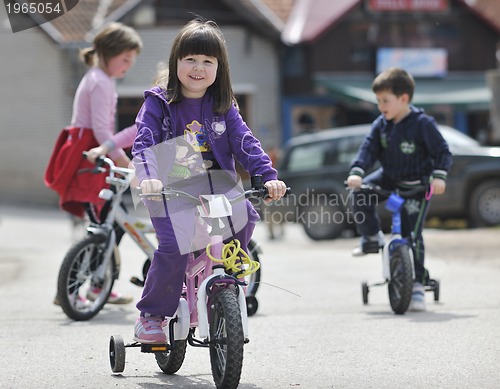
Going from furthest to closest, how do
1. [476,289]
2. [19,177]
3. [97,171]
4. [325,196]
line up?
[19,177]
[325,196]
[476,289]
[97,171]

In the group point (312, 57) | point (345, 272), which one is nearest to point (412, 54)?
point (312, 57)

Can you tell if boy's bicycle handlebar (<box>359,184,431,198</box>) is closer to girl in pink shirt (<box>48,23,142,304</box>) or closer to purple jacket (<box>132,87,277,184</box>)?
girl in pink shirt (<box>48,23,142,304</box>)

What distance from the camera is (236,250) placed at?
5.12 metres

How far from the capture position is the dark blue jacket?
7.98 meters

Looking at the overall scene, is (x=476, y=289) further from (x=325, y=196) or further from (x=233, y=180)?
(x=325, y=196)

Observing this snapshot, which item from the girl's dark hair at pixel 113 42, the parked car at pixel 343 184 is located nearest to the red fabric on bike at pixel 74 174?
the girl's dark hair at pixel 113 42

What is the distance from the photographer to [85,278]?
7750mm

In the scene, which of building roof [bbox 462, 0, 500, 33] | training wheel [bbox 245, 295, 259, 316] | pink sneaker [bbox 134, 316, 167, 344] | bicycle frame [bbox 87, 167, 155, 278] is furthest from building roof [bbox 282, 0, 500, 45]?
pink sneaker [bbox 134, 316, 167, 344]

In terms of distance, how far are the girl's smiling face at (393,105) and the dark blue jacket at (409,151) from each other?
5 cm

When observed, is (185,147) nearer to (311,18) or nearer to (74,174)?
(74,174)

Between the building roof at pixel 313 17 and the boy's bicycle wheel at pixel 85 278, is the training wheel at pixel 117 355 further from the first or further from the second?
the building roof at pixel 313 17

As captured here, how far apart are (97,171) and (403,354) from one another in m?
2.65

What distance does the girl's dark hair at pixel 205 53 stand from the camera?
5309 millimetres

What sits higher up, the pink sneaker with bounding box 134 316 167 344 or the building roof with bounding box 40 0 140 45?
the building roof with bounding box 40 0 140 45
